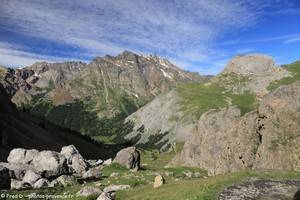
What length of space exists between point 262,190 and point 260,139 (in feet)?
118

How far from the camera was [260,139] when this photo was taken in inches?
3027

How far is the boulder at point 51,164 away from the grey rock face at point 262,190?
44.0 m

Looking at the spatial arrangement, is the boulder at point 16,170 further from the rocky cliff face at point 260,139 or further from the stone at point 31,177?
the rocky cliff face at point 260,139

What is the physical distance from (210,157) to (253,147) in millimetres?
19432

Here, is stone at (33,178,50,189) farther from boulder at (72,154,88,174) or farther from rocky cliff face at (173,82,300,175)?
rocky cliff face at (173,82,300,175)

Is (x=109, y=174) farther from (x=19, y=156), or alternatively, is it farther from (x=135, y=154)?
(x=19, y=156)

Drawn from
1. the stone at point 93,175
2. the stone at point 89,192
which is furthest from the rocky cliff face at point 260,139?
the stone at point 89,192

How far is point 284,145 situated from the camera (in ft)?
220

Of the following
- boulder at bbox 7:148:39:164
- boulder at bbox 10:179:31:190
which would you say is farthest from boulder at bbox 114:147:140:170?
boulder at bbox 10:179:31:190

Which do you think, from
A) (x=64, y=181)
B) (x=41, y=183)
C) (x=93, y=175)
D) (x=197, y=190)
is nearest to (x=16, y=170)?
(x=41, y=183)

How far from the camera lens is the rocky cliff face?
2640 inches

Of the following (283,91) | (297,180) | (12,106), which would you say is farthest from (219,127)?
(12,106)

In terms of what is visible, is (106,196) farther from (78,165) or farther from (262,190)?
(78,165)

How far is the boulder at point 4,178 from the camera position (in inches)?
2506
